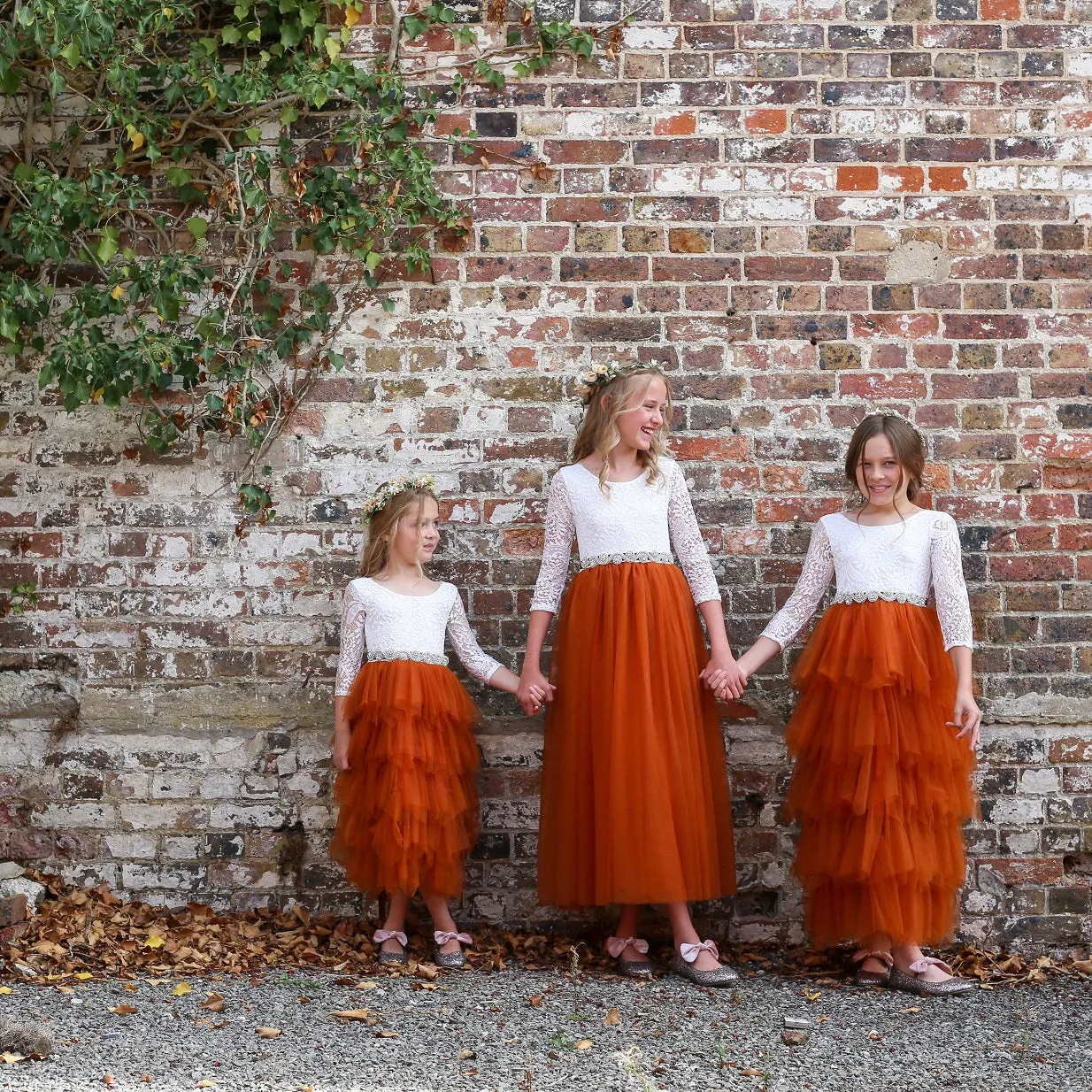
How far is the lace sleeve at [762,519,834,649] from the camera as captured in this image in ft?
12.4

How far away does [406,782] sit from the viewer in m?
3.70

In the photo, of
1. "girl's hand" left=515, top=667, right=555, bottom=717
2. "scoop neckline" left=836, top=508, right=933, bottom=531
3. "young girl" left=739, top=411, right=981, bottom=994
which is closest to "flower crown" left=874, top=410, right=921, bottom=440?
"young girl" left=739, top=411, right=981, bottom=994

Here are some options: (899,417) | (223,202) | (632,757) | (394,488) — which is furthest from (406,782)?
(223,202)

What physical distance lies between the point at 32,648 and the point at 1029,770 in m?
3.37

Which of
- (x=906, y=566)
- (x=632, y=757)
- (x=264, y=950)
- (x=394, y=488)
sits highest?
(x=394, y=488)

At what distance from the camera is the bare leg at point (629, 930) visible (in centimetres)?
374

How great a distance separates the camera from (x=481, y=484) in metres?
4.15

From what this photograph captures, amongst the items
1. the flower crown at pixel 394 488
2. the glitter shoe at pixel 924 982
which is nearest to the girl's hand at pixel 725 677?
the glitter shoe at pixel 924 982

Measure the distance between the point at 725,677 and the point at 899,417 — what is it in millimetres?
968

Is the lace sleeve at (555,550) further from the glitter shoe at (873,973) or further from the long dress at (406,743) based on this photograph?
the glitter shoe at (873,973)

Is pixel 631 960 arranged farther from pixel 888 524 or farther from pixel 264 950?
pixel 888 524

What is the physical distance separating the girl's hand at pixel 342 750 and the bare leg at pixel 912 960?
1744 millimetres

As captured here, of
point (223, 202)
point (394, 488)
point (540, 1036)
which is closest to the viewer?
point (540, 1036)

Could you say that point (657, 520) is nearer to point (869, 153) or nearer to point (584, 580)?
point (584, 580)
